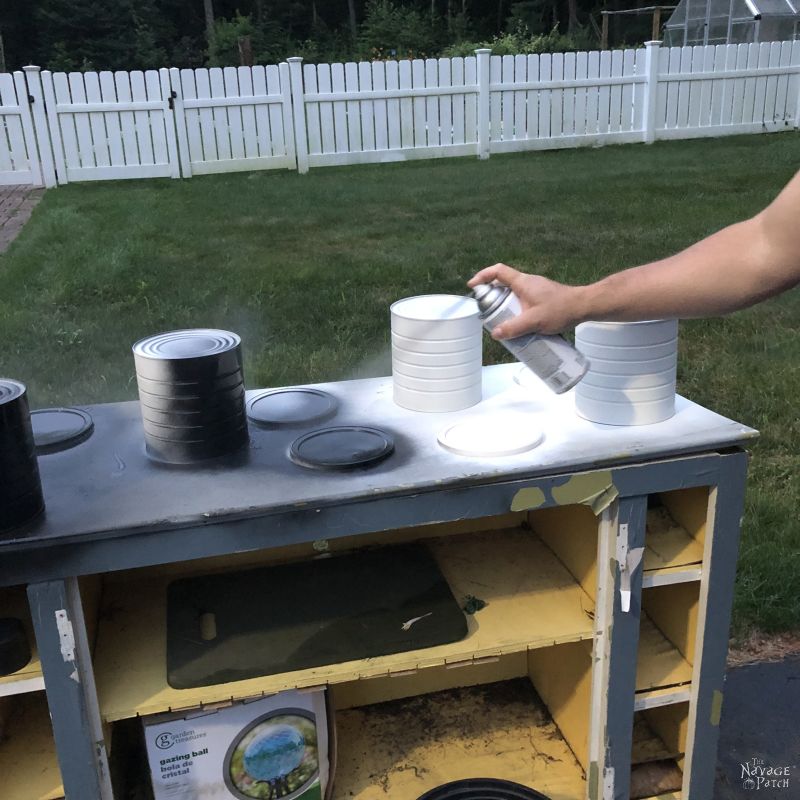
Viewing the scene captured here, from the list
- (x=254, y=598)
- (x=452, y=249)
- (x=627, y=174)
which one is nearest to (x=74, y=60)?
(x=627, y=174)

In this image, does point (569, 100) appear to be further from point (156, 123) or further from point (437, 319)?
point (437, 319)

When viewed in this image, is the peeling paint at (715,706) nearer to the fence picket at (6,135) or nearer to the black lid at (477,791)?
the black lid at (477,791)

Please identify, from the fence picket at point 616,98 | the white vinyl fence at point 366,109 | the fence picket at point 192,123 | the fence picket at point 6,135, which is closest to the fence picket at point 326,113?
the white vinyl fence at point 366,109

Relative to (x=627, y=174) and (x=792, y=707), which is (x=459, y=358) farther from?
(x=627, y=174)

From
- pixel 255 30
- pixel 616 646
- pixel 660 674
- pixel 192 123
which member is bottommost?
pixel 660 674

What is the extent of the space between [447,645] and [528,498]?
0.36 meters

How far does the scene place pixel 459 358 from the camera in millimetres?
1824

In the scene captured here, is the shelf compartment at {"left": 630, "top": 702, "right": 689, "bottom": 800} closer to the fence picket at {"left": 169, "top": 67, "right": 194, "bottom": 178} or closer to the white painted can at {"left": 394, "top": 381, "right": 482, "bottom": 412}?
the white painted can at {"left": 394, "top": 381, "right": 482, "bottom": 412}

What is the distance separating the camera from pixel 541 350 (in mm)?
1572

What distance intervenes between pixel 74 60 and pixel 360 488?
28.8 meters

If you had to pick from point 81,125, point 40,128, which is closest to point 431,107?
point 81,125

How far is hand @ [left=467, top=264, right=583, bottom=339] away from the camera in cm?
151

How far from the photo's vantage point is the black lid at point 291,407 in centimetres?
183

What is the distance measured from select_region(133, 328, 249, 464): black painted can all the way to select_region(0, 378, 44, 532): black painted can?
24cm
